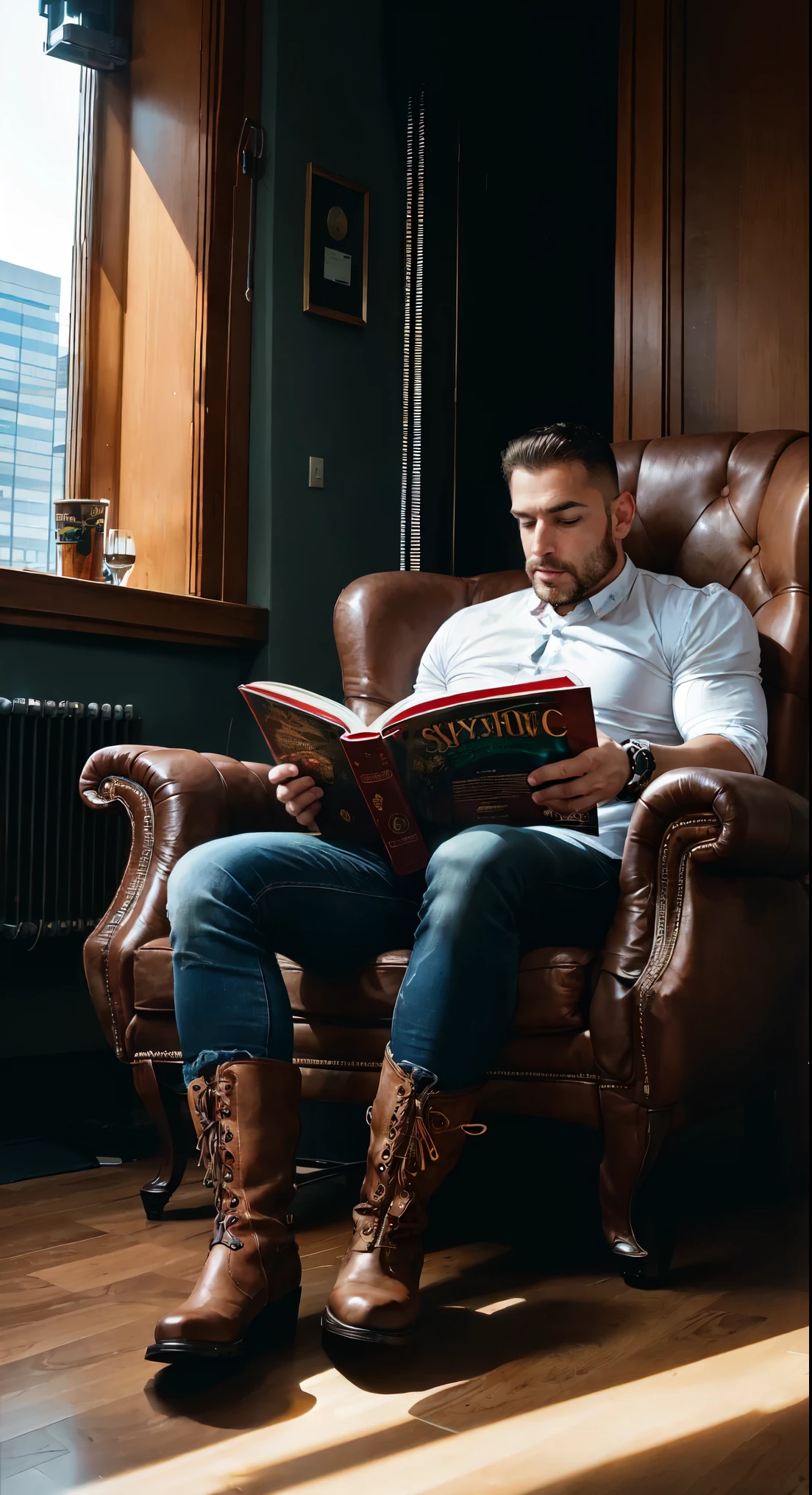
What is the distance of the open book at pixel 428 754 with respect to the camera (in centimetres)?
134

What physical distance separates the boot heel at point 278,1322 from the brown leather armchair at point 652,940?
319 millimetres

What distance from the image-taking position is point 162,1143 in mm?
1812

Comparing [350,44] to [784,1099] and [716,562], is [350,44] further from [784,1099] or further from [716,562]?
[784,1099]

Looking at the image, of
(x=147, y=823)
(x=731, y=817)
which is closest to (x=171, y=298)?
(x=147, y=823)

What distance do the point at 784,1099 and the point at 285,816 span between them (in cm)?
83

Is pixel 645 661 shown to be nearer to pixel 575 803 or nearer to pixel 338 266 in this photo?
pixel 575 803

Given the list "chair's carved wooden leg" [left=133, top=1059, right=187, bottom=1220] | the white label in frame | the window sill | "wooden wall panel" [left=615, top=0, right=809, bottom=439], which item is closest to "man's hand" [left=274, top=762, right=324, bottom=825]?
"chair's carved wooden leg" [left=133, top=1059, right=187, bottom=1220]

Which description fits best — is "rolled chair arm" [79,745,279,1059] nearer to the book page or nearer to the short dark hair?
the book page

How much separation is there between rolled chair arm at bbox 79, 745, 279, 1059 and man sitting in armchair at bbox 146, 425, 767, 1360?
0.24 metres

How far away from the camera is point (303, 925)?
1.49 meters

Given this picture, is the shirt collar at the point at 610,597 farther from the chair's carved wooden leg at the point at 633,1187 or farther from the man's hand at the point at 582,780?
the chair's carved wooden leg at the point at 633,1187

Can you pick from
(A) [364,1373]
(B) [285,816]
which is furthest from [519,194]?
(A) [364,1373]

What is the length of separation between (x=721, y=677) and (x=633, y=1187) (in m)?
0.67

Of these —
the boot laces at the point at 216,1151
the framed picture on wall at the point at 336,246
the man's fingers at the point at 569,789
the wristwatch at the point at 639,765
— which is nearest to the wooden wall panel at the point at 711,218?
the framed picture on wall at the point at 336,246
